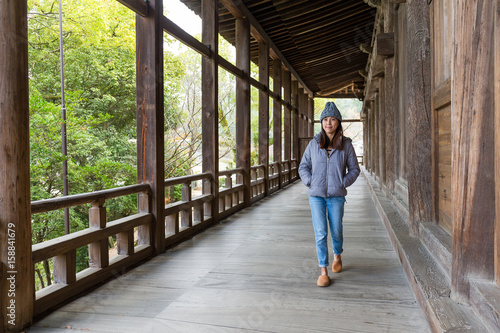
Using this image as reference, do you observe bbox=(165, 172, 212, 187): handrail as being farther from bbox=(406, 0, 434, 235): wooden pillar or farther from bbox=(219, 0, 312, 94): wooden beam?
bbox=(219, 0, 312, 94): wooden beam

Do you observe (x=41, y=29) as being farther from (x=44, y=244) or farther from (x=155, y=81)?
(x=44, y=244)

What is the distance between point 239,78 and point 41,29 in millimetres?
8596

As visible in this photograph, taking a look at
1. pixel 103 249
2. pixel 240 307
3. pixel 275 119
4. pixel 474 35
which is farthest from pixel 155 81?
pixel 275 119

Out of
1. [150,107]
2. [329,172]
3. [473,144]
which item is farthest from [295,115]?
[473,144]

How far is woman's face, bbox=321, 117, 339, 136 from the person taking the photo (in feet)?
11.1

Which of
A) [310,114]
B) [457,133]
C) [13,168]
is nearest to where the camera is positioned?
[457,133]

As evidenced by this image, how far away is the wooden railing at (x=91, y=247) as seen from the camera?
9.59ft

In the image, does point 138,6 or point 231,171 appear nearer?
point 138,6

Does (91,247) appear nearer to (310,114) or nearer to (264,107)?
(264,107)

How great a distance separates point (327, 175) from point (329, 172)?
0.10ft

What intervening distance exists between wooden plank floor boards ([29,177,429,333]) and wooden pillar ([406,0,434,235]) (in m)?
0.67

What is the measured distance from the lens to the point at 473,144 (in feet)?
6.41

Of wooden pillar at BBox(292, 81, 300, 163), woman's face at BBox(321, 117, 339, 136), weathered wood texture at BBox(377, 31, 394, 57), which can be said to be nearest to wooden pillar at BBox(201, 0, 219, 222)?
weathered wood texture at BBox(377, 31, 394, 57)

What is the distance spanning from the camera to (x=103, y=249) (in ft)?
11.8
